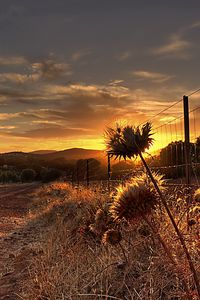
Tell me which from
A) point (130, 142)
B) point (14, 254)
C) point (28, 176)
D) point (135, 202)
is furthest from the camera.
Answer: point (28, 176)

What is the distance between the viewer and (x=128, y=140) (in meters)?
3.32

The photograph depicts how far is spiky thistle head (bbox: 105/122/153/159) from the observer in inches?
131

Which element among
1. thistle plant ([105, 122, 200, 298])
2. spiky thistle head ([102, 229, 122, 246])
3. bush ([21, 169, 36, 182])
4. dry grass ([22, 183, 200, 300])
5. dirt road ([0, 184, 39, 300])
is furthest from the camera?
bush ([21, 169, 36, 182])

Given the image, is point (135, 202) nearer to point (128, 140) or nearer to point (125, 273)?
point (128, 140)

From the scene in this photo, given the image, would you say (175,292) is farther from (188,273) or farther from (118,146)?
(118,146)

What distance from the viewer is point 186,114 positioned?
862 cm

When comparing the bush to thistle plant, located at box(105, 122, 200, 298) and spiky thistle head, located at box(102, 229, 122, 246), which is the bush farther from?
thistle plant, located at box(105, 122, 200, 298)

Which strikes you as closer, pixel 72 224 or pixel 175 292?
pixel 175 292

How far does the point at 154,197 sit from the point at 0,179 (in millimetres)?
73407

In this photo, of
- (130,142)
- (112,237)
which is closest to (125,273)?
(112,237)

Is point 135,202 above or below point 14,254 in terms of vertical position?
above

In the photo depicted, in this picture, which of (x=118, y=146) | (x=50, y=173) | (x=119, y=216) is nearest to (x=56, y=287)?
(x=119, y=216)

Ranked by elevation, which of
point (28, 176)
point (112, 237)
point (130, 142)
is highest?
point (130, 142)

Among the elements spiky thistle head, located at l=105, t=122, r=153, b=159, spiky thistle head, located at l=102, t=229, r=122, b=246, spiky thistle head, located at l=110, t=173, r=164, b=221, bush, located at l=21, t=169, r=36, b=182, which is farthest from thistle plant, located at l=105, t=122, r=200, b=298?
bush, located at l=21, t=169, r=36, b=182
